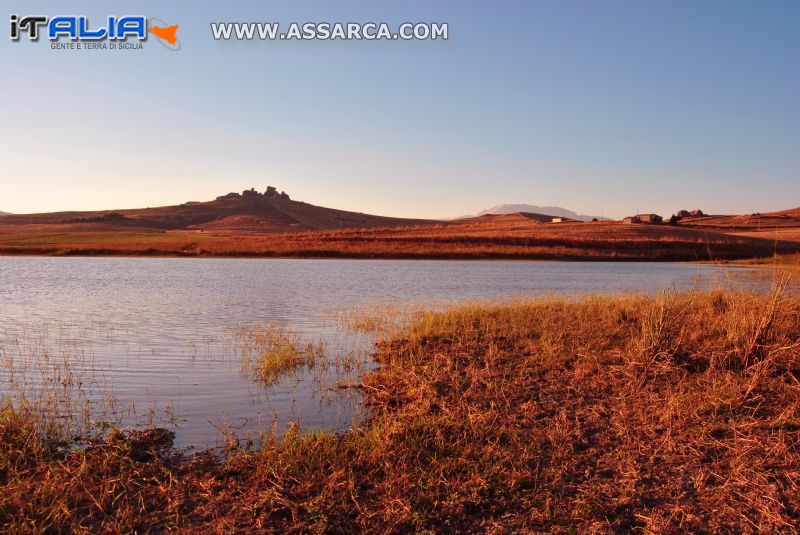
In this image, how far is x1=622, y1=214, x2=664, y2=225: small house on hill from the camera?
89.8 m

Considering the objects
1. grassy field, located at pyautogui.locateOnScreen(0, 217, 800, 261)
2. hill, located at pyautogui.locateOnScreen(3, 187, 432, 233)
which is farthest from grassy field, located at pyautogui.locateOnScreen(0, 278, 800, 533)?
hill, located at pyautogui.locateOnScreen(3, 187, 432, 233)

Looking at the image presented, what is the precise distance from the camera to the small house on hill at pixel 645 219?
89.8 m

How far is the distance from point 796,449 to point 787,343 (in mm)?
3555

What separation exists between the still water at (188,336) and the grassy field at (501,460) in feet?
3.92

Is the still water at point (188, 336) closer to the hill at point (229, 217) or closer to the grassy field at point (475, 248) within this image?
the grassy field at point (475, 248)

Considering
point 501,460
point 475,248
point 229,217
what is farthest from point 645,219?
point 229,217

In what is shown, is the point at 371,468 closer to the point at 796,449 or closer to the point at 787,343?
the point at 796,449

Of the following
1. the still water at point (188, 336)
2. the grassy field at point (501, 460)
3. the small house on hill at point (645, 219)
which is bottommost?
the still water at point (188, 336)

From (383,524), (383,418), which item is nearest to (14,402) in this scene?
(383,418)

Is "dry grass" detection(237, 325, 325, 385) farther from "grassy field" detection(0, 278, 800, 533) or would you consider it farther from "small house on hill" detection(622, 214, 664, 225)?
"small house on hill" detection(622, 214, 664, 225)

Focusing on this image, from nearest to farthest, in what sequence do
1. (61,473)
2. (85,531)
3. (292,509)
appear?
(85,531)
(292,509)
(61,473)

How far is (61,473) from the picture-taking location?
579cm

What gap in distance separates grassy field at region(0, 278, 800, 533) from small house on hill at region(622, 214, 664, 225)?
8585 centimetres

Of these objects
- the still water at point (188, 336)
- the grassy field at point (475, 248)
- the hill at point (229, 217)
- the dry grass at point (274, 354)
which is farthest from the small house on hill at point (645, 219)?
the dry grass at point (274, 354)
